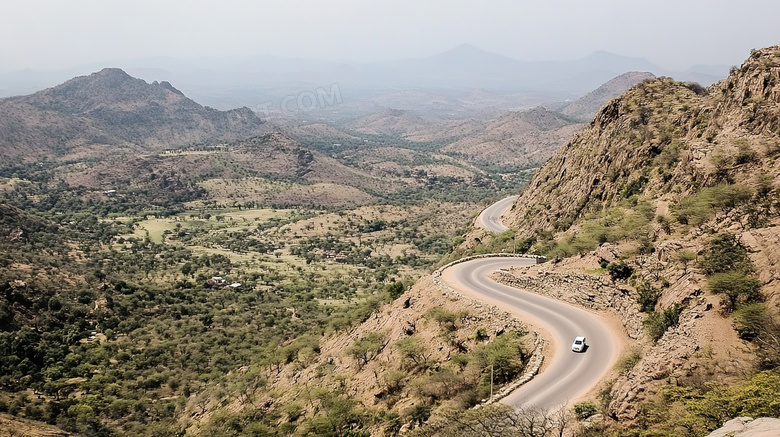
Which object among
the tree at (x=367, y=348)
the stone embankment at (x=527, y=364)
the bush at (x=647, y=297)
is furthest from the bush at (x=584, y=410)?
the tree at (x=367, y=348)

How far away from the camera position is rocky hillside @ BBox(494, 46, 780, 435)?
52.5 ft

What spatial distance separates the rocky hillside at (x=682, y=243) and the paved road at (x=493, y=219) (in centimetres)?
1071

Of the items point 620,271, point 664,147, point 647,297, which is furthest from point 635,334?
point 664,147

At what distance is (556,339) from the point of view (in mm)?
25031

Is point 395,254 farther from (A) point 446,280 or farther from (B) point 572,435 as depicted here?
(B) point 572,435

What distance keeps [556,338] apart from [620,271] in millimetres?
5662

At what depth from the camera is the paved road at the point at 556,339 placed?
67.3ft

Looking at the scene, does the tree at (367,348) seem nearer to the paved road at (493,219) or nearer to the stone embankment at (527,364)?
the stone embankment at (527,364)

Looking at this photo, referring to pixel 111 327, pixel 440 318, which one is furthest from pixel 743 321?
pixel 111 327

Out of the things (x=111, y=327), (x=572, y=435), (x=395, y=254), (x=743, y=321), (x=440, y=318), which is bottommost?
(x=395, y=254)

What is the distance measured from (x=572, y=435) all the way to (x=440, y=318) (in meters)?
13.9

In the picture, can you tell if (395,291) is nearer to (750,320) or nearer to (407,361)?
(407,361)

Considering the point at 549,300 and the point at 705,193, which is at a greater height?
the point at 705,193

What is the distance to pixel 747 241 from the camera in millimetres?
20438
